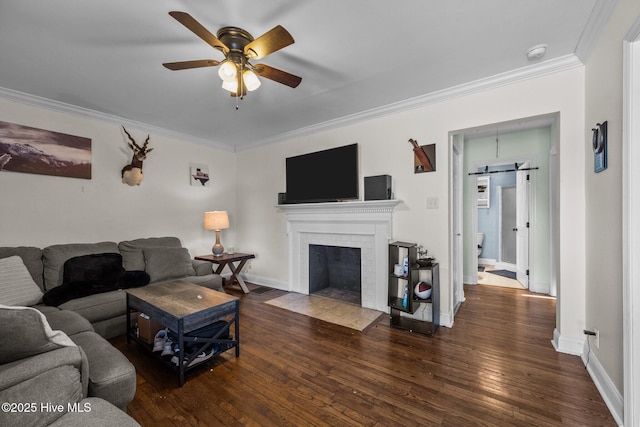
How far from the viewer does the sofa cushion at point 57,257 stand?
2.79m

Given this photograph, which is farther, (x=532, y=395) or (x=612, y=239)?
(x=532, y=395)

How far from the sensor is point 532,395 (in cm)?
182

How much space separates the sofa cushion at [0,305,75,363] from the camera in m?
1.04

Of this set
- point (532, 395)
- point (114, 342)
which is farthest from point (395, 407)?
point (114, 342)

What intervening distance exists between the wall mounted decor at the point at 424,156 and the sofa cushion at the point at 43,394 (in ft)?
10.2

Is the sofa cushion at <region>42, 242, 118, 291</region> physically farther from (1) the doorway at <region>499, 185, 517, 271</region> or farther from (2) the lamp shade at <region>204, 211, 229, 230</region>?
(1) the doorway at <region>499, 185, 517, 271</region>

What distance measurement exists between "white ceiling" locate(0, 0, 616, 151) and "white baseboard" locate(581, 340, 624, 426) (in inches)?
91.8

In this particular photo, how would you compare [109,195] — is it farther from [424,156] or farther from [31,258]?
[424,156]

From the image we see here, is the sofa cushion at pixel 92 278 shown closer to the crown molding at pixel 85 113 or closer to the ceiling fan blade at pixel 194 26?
the crown molding at pixel 85 113

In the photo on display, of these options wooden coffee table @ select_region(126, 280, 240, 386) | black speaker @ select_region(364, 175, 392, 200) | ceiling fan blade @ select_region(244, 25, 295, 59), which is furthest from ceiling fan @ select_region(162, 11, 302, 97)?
wooden coffee table @ select_region(126, 280, 240, 386)

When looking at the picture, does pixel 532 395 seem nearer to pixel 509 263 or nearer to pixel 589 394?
pixel 589 394

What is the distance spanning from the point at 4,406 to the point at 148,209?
3.52 meters

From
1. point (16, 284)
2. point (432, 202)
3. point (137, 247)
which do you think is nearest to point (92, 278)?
point (16, 284)

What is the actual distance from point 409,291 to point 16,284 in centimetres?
370
